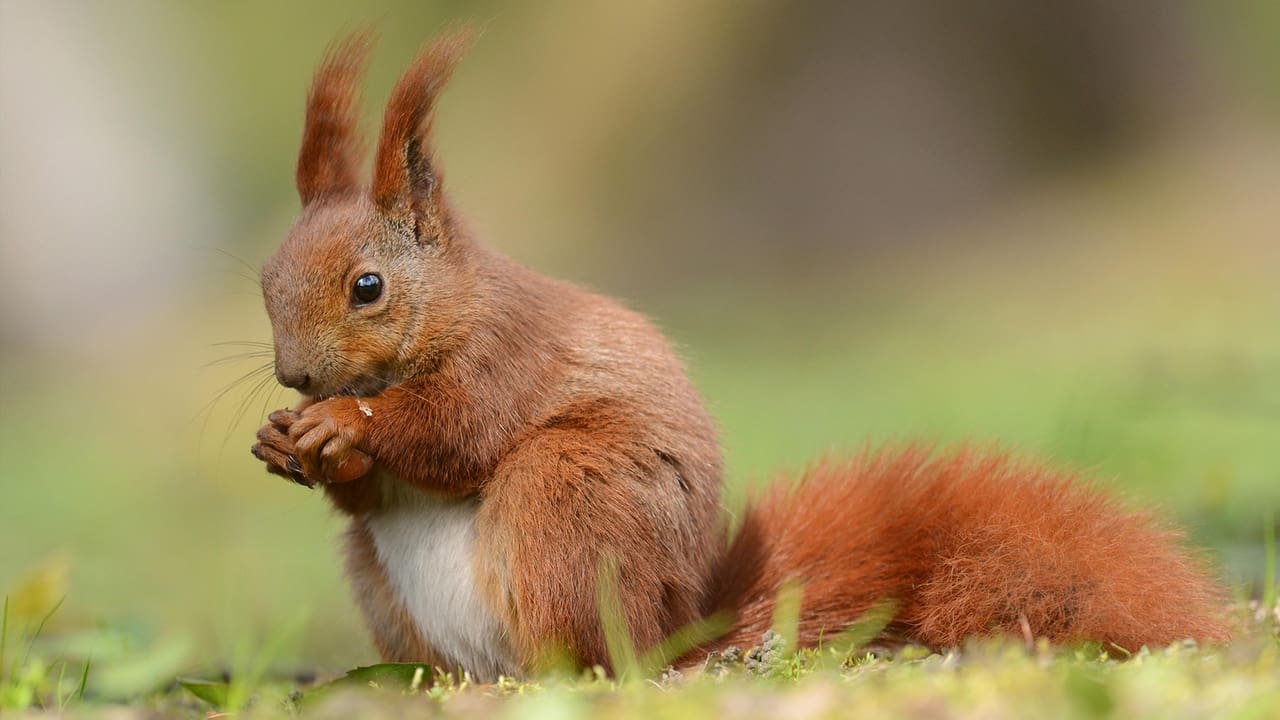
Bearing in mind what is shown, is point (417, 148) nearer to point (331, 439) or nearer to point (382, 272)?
point (382, 272)

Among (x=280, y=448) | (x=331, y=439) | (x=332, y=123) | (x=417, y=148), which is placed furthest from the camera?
(x=332, y=123)

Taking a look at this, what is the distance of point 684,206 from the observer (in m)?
10.9

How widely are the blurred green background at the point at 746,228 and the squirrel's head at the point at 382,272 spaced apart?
3188 millimetres

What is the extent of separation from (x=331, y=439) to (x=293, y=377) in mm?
216

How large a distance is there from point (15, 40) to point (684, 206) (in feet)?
24.4

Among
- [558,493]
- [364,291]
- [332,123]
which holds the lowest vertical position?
[558,493]

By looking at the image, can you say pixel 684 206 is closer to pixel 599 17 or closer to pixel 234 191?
pixel 599 17

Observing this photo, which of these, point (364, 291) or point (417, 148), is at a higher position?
point (417, 148)

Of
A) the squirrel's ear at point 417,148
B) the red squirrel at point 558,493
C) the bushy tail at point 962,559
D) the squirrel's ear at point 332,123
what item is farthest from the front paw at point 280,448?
the bushy tail at point 962,559

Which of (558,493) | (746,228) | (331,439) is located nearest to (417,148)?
(331,439)

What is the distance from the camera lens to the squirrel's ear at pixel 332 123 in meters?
3.07

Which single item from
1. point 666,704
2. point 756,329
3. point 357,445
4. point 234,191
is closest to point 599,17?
point 756,329

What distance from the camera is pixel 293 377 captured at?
108 inches

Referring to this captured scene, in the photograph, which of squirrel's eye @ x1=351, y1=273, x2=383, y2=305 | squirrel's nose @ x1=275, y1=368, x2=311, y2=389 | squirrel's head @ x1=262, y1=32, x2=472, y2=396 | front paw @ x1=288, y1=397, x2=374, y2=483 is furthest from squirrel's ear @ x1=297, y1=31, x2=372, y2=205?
front paw @ x1=288, y1=397, x2=374, y2=483
